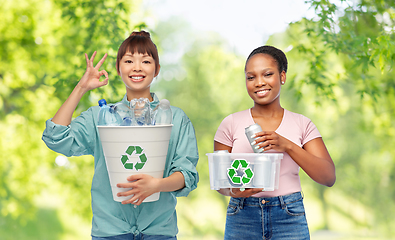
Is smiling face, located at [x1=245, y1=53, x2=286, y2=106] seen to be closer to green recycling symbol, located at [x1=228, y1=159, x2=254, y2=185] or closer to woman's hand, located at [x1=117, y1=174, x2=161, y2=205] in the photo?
green recycling symbol, located at [x1=228, y1=159, x2=254, y2=185]

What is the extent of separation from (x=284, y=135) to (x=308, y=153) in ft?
0.51

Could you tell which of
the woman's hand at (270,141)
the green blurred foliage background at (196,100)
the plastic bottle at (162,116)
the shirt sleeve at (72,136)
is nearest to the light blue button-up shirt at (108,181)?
the shirt sleeve at (72,136)

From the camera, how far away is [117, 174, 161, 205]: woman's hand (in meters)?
1.44

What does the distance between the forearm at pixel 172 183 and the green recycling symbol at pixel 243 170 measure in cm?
21

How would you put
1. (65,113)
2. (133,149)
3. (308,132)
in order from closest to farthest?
(133,149) → (65,113) → (308,132)

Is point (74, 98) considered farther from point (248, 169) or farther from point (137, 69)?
point (248, 169)

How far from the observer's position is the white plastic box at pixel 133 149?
1.43 m

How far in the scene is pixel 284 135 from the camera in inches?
68.7

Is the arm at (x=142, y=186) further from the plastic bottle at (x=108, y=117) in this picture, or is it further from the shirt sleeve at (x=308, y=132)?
the shirt sleeve at (x=308, y=132)

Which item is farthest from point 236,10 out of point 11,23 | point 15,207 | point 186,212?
point 15,207

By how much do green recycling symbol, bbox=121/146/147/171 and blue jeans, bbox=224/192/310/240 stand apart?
554 mm

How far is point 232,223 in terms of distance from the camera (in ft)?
5.74

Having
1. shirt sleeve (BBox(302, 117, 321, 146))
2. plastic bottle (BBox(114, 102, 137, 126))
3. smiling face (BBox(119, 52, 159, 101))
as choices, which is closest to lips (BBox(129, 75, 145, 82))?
smiling face (BBox(119, 52, 159, 101))

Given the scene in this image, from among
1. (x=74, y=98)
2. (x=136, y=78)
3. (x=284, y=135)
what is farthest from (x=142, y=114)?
(x=284, y=135)
